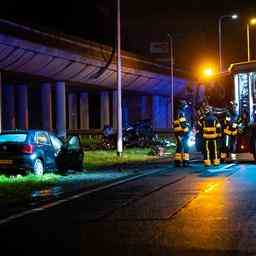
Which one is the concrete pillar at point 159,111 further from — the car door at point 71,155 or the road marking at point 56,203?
the road marking at point 56,203

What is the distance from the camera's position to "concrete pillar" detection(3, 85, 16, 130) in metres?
52.5

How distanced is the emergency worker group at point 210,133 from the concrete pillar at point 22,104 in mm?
30270

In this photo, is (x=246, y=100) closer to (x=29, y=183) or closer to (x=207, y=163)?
(x=207, y=163)

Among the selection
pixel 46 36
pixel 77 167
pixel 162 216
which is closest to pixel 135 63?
pixel 46 36

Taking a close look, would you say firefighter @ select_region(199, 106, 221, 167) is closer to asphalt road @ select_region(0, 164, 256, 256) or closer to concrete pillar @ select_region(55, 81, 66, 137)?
asphalt road @ select_region(0, 164, 256, 256)

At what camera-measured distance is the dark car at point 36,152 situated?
1920cm

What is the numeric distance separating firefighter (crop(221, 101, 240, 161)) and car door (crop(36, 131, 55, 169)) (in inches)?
227

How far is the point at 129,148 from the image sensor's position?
39.3 meters

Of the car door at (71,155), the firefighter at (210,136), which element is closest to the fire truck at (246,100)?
the firefighter at (210,136)

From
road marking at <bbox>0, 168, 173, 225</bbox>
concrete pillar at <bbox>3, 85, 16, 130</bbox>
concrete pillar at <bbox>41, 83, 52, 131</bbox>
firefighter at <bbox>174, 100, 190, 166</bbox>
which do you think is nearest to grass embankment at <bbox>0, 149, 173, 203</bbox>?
road marking at <bbox>0, 168, 173, 225</bbox>

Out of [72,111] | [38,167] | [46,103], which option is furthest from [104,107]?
[38,167]

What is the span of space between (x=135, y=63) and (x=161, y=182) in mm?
39649

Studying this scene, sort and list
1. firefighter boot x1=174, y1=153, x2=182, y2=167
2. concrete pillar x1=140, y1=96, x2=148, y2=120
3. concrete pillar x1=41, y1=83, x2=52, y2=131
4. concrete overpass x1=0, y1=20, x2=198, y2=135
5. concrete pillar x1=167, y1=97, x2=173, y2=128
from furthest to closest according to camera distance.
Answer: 1. concrete pillar x1=167, y1=97, x2=173, y2=128
2. concrete pillar x1=140, y1=96, x2=148, y2=120
3. concrete pillar x1=41, y1=83, x2=52, y2=131
4. concrete overpass x1=0, y1=20, x2=198, y2=135
5. firefighter boot x1=174, y1=153, x2=182, y2=167

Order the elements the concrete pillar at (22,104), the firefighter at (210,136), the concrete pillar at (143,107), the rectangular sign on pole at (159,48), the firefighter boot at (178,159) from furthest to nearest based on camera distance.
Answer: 1. the rectangular sign on pole at (159,48)
2. the concrete pillar at (143,107)
3. the concrete pillar at (22,104)
4. the firefighter boot at (178,159)
5. the firefighter at (210,136)
